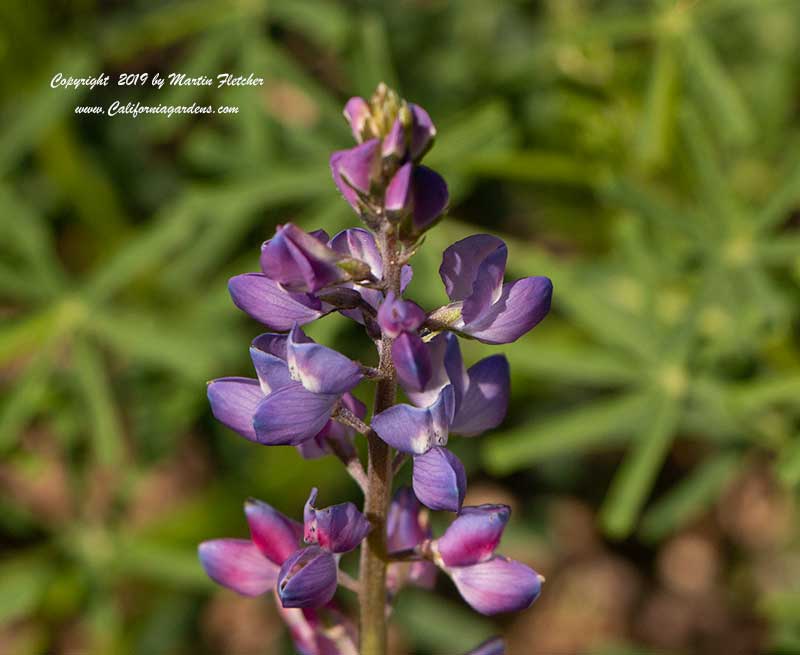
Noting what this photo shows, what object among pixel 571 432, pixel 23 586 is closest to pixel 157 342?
pixel 23 586

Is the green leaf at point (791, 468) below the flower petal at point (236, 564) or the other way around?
below

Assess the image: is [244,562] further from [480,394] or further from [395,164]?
[395,164]

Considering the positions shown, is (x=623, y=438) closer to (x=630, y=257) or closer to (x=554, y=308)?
(x=554, y=308)

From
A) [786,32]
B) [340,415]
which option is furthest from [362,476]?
[786,32]

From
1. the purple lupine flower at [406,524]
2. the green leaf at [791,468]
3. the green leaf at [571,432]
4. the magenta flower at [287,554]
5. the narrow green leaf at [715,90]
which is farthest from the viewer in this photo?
the narrow green leaf at [715,90]

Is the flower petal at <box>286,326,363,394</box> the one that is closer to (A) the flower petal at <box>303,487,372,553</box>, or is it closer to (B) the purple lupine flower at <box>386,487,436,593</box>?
(A) the flower petal at <box>303,487,372,553</box>

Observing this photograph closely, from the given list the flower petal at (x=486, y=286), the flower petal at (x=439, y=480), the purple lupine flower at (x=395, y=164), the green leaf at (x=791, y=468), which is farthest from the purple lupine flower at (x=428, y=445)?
the green leaf at (x=791, y=468)

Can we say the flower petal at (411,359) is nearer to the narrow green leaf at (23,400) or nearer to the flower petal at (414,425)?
the flower petal at (414,425)
